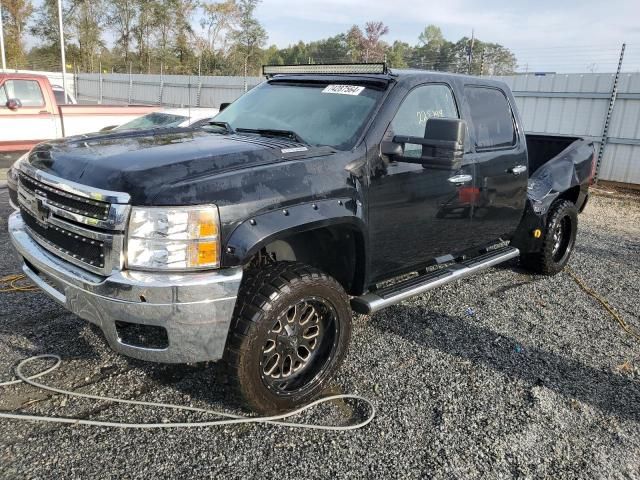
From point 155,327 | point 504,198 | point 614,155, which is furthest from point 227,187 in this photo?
point 614,155

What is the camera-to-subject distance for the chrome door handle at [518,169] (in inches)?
173

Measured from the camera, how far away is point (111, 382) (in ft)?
Result: 10.3

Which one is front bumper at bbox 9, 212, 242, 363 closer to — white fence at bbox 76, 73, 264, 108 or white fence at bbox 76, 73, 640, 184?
white fence at bbox 76, 73, 640, 184

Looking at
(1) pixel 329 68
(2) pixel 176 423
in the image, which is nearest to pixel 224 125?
(1) pixel 329 68

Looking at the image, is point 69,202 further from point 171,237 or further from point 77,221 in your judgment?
point 171,237

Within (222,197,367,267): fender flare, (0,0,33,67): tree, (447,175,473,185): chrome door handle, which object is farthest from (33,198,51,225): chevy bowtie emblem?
(0,0,33,67): tree

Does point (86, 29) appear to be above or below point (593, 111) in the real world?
above

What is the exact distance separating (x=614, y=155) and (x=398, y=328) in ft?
30.1

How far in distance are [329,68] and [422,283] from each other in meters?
1.74

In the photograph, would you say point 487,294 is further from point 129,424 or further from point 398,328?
point 129,424

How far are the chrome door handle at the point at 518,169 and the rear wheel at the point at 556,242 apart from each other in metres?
0.87

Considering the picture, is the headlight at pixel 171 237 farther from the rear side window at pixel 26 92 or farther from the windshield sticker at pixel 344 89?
the rear side window at pixel 26 92

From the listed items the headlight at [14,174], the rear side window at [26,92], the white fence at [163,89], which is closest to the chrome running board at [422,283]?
the headlight at [14,174]

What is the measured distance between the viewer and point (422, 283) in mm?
3604
